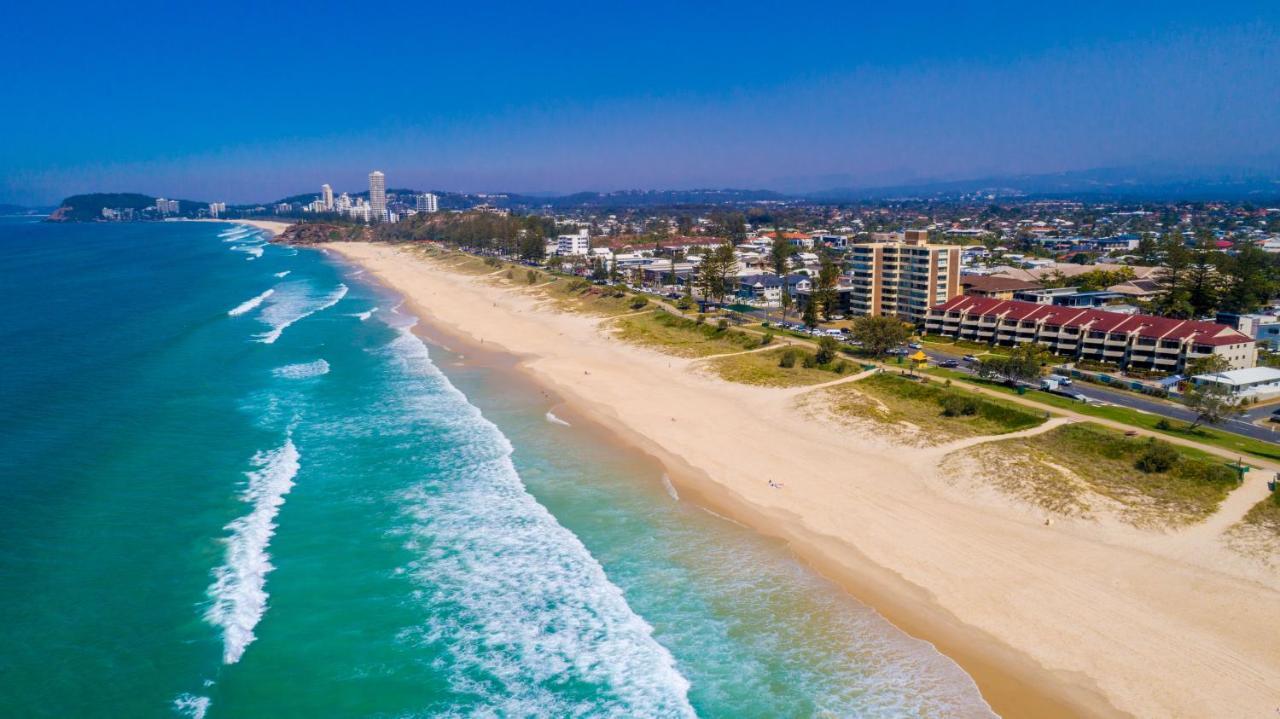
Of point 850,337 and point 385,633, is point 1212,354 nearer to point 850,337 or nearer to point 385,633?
point 850,337

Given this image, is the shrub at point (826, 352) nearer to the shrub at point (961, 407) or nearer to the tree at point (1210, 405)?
the shrub at point (961, 407)

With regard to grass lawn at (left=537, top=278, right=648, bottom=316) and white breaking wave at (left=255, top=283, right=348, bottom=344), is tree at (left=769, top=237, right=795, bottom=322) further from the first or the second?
white breaking wave at (left=255, top=283, right=348, bottom=344)

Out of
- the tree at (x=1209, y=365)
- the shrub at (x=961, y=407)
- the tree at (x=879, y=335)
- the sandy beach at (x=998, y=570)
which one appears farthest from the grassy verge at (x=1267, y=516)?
the tree at (x=879, y=335)

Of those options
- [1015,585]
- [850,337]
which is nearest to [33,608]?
[1015,585]

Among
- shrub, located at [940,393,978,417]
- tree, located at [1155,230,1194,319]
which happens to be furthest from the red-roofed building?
shrub, located at [940,393,978,417]

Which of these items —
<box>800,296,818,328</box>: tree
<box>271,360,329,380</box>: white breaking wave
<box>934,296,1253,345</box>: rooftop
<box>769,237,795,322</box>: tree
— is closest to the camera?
<box>934,296,1253,345</box>: rooftop
